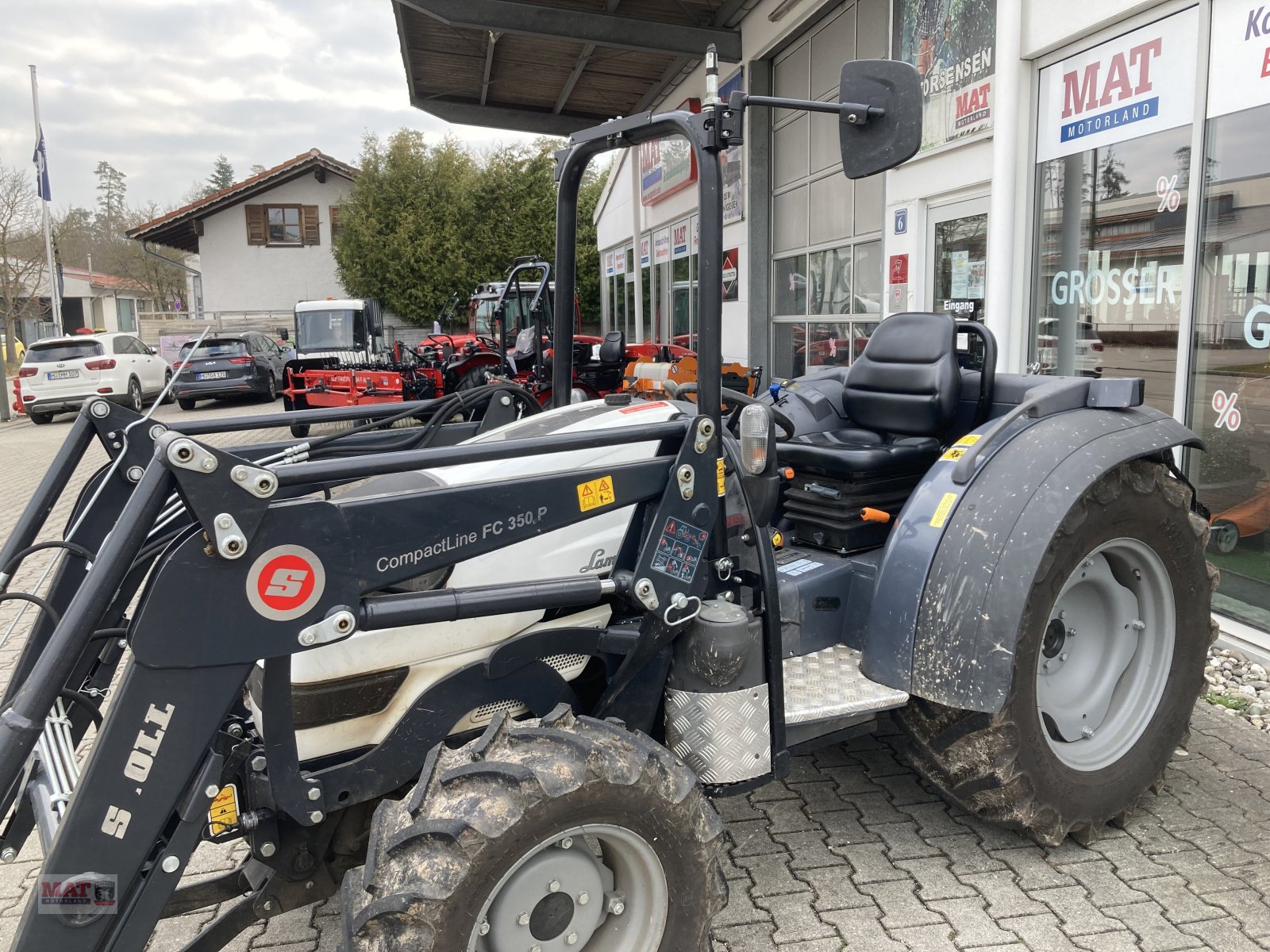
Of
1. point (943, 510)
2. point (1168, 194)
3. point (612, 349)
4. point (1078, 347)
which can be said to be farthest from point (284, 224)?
point (943, 510)

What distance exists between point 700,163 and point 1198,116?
4.12 meters

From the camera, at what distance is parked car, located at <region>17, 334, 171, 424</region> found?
18.1 metres

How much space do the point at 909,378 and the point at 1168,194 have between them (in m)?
3.04

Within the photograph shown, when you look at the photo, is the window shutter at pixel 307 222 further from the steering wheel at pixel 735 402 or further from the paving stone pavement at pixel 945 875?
the steering wheel at pixel 735 402

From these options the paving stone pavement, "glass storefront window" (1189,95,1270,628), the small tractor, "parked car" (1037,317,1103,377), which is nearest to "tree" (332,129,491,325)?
the small tractor

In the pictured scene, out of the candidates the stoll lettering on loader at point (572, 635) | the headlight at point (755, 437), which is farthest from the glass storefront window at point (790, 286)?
the headlight at point (755, 437)

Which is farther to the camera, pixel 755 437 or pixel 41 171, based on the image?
pixel 41 171

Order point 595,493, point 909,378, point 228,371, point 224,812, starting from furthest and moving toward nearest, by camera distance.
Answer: point 228,371 < point 909,378 < point 595,493 < point 224,812

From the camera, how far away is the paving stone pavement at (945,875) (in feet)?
8.61

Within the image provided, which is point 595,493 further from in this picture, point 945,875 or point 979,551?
point 945,875

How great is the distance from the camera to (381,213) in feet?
95.6

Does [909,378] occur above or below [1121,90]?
below

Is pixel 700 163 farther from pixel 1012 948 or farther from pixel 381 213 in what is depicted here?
pixel 381 213

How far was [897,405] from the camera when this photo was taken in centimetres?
360
